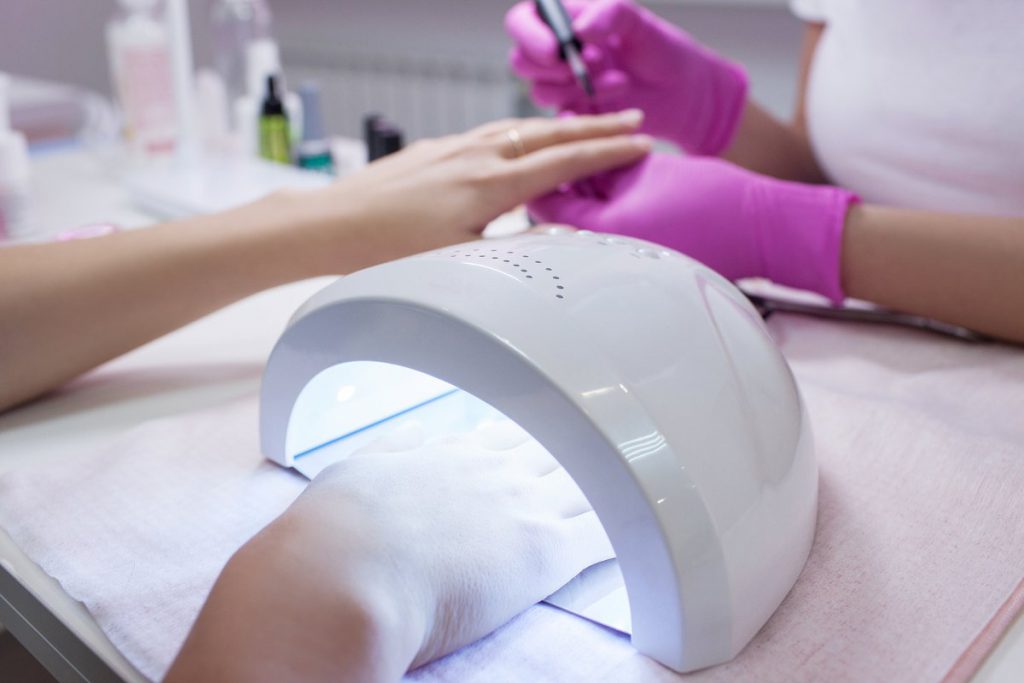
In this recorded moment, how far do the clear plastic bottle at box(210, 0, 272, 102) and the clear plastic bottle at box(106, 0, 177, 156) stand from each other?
0.11 m

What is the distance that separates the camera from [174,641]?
35 centimetres

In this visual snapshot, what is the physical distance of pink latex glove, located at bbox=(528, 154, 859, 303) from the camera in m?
0.64

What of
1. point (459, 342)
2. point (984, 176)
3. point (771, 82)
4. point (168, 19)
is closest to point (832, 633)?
point (459, 342)

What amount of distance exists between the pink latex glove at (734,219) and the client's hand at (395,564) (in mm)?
306

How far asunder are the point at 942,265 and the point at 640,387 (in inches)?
15.6

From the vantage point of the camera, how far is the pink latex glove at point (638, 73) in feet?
2.68

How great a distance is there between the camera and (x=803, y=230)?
0.64 m

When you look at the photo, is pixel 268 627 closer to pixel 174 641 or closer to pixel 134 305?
pixel 174 641

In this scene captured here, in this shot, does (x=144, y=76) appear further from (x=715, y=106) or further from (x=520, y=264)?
(x=520, y=264)

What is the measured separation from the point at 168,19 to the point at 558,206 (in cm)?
59

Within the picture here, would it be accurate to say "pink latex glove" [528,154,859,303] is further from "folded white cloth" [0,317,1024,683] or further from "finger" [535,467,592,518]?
"finger" [535,467,592,518]

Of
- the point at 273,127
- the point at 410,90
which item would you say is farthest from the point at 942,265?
the point at 410,90

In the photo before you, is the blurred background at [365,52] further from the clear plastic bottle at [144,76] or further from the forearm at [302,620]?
the forearm at [302,620]

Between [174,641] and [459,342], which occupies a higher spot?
[459,342]
